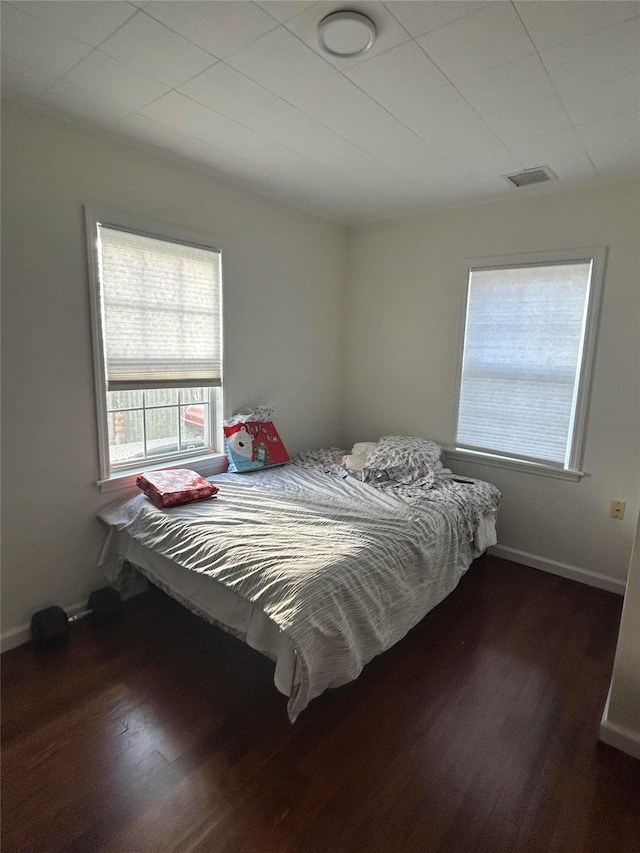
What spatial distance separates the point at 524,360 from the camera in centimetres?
303

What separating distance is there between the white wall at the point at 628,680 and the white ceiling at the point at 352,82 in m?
1.82

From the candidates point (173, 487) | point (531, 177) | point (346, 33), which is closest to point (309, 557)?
point (173, 487)

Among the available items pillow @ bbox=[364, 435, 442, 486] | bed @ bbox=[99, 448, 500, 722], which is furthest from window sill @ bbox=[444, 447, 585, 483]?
bed @ bbox=[99, 448, 500, 722]

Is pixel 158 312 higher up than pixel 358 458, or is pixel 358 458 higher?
pixel 158 312

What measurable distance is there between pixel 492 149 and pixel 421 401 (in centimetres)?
178

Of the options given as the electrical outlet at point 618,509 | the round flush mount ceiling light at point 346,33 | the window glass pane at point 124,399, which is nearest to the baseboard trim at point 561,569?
the electrical outlet at point 618,509

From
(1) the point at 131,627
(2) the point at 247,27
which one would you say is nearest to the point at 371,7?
(2) the point at 247,27

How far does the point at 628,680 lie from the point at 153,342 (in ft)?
9.18

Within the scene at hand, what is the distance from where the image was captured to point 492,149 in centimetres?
232

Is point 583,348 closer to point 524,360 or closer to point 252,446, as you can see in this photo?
point 524,360

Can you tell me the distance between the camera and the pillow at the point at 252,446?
9.89ft

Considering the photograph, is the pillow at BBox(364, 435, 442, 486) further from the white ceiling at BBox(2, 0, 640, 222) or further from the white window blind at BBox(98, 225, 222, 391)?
the white ceiling at BBox(2, 0, 640, 222)

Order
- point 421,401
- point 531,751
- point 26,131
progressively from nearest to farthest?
point 531,751 → point 26,131 → point 421,401

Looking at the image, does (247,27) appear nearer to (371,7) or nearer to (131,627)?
(371,7)
